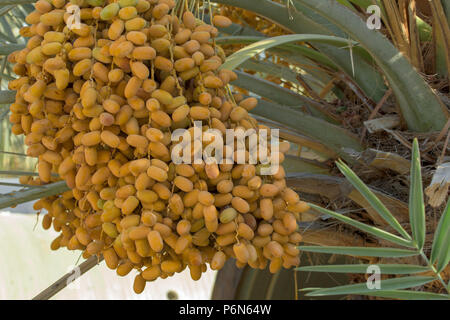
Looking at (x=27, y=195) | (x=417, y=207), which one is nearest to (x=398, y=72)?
(x=417, y=207)

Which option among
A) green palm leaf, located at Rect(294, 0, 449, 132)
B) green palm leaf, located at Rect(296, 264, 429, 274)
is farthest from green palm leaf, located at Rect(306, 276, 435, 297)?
green palm leaf, located at Rect(294, 0, 449, 132)

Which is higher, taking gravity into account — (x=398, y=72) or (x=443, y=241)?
(x=398, y=72)

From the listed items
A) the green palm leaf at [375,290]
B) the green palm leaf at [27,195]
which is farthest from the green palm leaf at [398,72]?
the green palm leaf at [27,195]

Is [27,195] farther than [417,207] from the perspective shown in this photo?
Yes

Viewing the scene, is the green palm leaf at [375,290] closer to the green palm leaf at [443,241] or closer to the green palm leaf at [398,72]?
the green palm leaf at [443,241]

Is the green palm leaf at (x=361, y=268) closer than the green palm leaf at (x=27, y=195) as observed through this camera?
Yes

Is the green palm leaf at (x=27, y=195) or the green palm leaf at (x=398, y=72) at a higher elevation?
the green palm leaf at (x=398, y=72)

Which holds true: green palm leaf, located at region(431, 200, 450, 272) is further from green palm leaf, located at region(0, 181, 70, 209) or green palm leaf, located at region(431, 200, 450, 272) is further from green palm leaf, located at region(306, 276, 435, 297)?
green palm leaf, located at region(0, 181, 70, 209)

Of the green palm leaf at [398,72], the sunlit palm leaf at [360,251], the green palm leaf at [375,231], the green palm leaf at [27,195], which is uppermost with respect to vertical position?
the green palm leaf at [398,72]

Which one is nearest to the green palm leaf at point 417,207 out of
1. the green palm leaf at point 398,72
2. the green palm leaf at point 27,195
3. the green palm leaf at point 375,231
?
the green palm leaf at point 375,231

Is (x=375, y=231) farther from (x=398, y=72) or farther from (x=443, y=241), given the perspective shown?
(x=398, y=72)

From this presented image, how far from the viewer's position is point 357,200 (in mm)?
1021

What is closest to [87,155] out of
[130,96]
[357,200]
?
[130,96]
